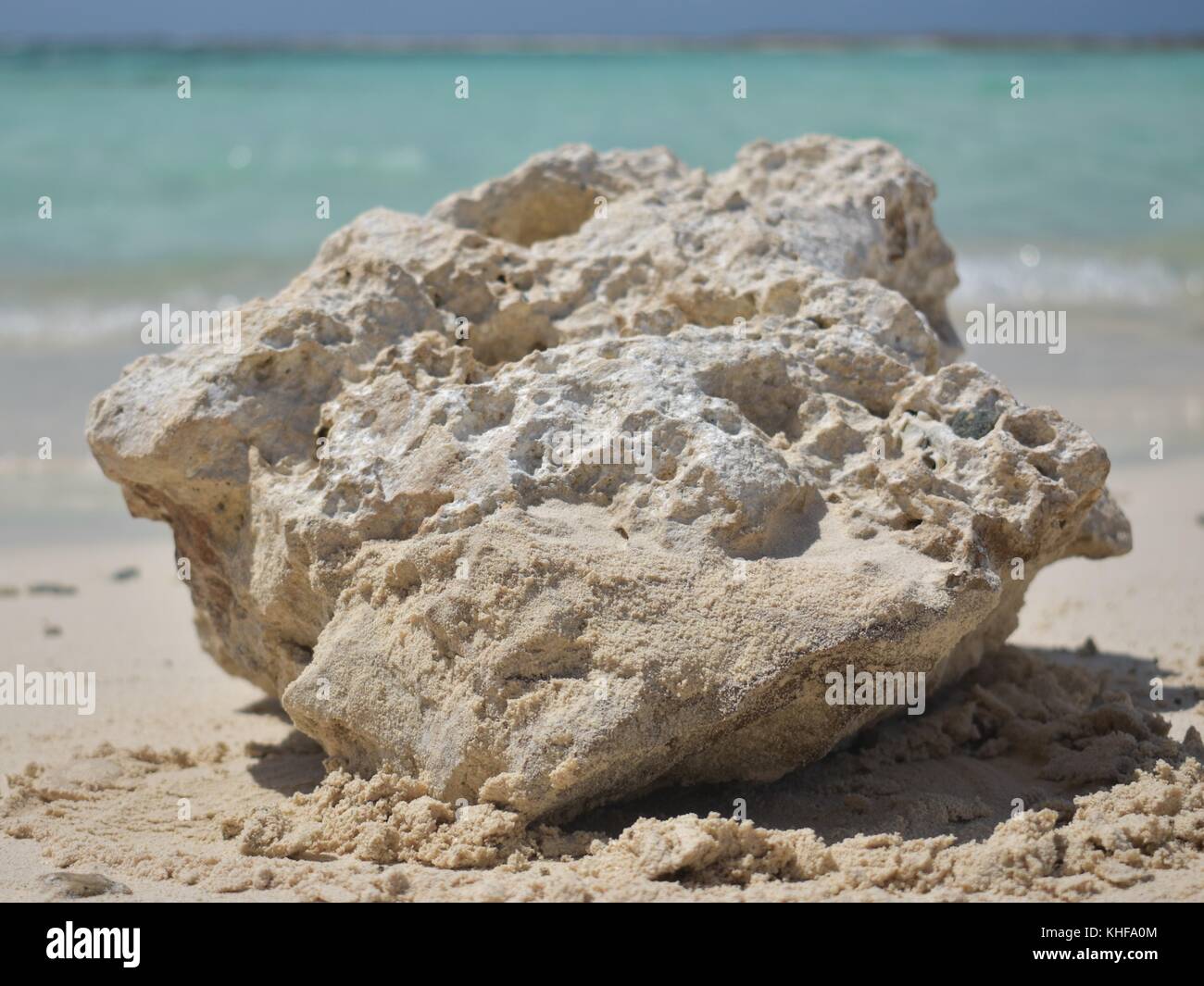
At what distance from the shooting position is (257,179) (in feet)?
55.7

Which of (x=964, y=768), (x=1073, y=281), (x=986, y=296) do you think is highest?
(x=1073, y=281)

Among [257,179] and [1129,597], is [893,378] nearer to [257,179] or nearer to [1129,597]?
[1129,597]

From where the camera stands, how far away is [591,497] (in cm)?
353

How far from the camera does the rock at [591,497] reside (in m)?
3.26

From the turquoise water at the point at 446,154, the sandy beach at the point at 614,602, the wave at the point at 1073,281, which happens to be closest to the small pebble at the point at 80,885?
the sandy beach at the point at 614,602

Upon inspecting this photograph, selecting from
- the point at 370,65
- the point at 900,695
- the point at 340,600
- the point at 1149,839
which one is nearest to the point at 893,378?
the point at 900,695

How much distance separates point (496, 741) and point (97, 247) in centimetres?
1227

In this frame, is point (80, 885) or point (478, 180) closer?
point (80, 885)

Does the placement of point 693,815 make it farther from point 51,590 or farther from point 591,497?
point 51,590

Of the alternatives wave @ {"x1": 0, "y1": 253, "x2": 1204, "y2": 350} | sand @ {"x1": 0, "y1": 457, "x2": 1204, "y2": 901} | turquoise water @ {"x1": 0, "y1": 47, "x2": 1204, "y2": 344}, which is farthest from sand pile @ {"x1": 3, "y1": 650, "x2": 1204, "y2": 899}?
turquoise water @ {"x1": 0, "y1": 47, "x2": 1204, "y2": 344}

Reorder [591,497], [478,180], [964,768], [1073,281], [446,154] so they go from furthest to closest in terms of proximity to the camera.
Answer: [446,154] < [478,180] < [1073,281] < [964,768] < [591,497]

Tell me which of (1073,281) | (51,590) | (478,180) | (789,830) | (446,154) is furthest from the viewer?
(446,154)

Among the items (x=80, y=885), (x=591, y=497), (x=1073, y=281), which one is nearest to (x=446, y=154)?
(x=1073, y=281)

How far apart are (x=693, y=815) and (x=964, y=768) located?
3.21ft
